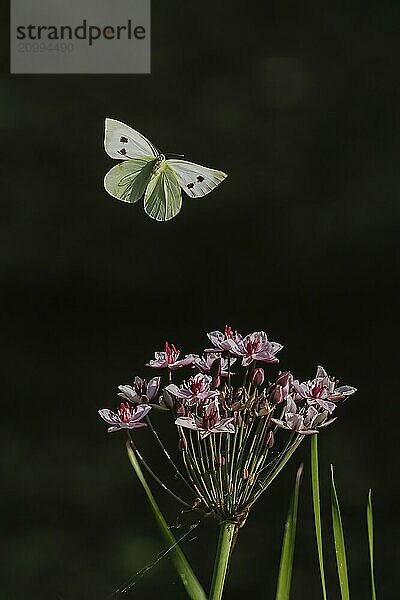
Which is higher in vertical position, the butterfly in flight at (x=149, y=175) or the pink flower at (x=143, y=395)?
the butterfly in flight at (x=149, y=175)

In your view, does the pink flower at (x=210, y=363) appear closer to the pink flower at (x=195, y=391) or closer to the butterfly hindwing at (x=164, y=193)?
the pink flower at (x=195, y=391)

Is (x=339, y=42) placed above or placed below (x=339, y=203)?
above

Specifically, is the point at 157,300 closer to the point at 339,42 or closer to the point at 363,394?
the point at 363,394

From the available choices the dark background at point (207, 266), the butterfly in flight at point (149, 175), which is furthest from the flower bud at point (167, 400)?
the dark background at point (207, 266)

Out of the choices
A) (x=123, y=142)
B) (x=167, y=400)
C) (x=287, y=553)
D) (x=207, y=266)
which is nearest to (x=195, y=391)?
(x=167, y=400)

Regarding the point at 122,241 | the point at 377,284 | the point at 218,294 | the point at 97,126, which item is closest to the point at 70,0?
the point at 97,126

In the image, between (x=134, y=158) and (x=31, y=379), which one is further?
(x=31, y=379)
